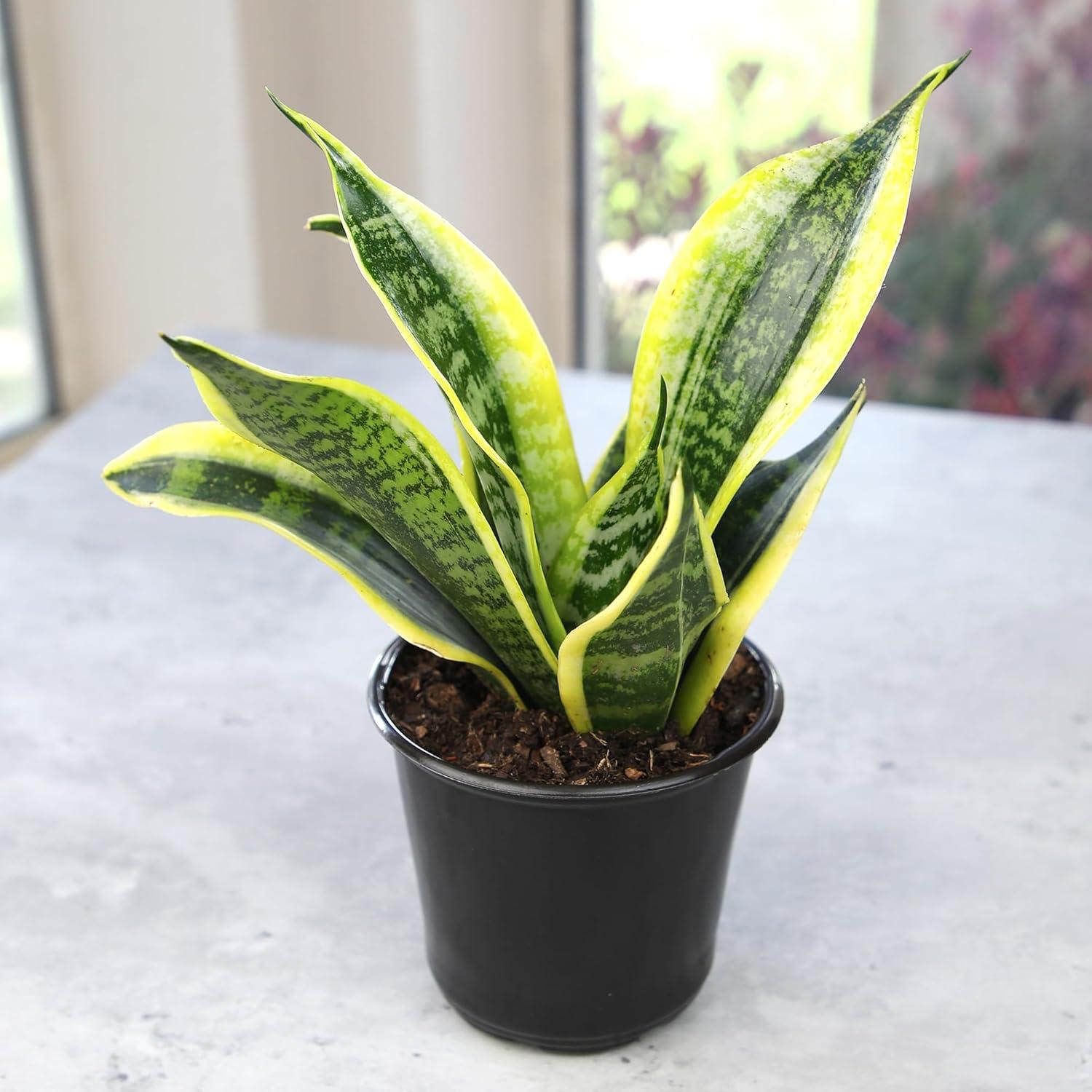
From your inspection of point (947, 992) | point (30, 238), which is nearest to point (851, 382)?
point (30, 238)

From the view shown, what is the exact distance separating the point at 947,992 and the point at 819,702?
0.28 m

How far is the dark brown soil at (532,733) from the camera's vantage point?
20.5 inches

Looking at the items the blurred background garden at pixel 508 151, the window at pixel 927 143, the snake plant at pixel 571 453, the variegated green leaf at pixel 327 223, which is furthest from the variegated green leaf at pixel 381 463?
the window at pixel 927 143

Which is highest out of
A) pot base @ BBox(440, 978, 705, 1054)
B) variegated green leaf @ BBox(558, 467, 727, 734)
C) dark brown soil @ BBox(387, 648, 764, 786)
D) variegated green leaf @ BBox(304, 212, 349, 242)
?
variegated green leaf @ BBox(304, 212, 349, 242)

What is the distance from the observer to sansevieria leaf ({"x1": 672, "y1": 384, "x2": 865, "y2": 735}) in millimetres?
506

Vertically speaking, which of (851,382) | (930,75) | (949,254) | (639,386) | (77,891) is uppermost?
(930,75)

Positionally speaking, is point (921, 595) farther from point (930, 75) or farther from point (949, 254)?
point (949, 254)

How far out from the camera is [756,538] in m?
0.54

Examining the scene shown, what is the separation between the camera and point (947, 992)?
0.62 meters

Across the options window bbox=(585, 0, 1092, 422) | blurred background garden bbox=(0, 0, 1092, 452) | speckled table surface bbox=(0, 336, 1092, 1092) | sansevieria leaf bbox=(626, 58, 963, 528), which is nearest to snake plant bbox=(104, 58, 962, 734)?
sansevieria leaf bbox=(626, 58, 963, 528)

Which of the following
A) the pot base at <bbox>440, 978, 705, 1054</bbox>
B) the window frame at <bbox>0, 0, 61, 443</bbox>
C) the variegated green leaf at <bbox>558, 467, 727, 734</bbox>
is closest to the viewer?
the variegated green leaf at <bbox>558, 467, 727, 734</bbox>

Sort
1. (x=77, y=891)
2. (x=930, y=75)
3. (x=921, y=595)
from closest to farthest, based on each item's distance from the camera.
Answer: (x=930, y=75) → (x=77, y=891) → (x=921, y=595)

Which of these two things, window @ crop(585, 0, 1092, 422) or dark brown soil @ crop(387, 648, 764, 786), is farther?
window @ crop(585, 0, 1092, 422)

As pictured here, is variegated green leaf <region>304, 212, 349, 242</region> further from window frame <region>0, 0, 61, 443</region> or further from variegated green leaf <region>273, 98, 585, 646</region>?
window frame <region>0, 0, 61, 443</region>
